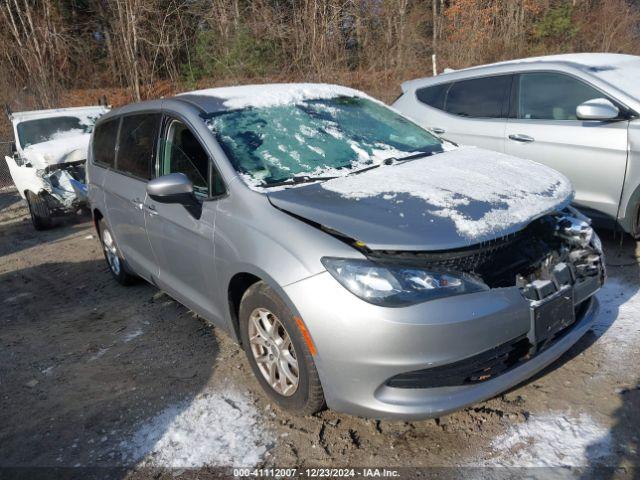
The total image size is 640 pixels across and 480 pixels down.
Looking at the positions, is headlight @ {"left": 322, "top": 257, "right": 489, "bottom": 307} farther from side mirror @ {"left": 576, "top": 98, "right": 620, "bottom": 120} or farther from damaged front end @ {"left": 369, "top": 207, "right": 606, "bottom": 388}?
side mirror @ {"left": 576, "top": 98, "right": 620, "bottom": 120}

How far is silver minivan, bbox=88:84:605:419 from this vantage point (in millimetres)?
2225

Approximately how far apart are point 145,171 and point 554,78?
3.72 m

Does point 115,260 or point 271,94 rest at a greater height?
point 271,94

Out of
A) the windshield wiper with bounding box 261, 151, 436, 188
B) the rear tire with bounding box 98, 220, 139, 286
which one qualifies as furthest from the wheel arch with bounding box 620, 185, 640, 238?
the rear tire with bounding box 98, 220, 139, 286

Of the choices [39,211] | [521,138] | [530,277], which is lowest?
[39,211]

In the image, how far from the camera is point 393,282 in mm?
2213

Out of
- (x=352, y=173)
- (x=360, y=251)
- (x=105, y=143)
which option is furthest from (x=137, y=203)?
(x=360, y=251)

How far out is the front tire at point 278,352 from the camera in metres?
2.47

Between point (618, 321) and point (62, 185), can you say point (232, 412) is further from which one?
A: point (62, 185)

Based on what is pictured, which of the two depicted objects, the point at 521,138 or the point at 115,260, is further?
the point at 115,260

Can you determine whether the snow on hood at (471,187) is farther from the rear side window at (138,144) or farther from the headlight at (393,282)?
the rear side window at (138,144)

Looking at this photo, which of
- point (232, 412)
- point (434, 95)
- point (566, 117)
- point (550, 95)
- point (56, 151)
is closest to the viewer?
point (232, 412)

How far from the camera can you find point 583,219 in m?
2.96

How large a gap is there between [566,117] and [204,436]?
4034mm
